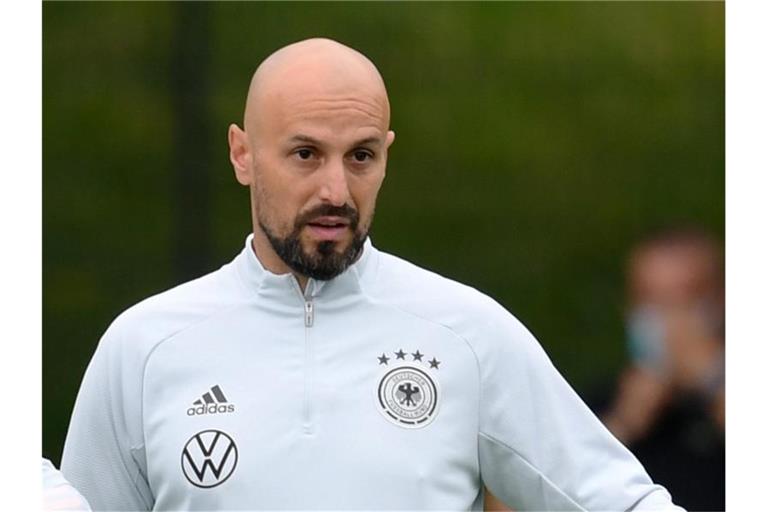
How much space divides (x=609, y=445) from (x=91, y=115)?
9.35ft

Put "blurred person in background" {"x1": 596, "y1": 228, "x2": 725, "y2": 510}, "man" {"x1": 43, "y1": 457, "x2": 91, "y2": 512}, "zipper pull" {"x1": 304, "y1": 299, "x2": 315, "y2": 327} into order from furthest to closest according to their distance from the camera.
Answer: "blurred person in background" {"x1": 596, "y1": 228, "x2": 725, "y2": 510}, "zipper pull" {"x1": 304, "y1": 299, "x2": 315, "y2": 327}, "man" {"x1": 43, "y1": 457, "x2": 91, "y2": 512}

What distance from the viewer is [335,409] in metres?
2.85

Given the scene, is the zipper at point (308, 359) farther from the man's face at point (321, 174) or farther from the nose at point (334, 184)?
the nose at point (334, 184)

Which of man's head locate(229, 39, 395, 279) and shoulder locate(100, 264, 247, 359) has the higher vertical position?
man's head locate(229, 39, 395, 279)

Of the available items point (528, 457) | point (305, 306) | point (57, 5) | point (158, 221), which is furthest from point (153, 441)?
point (57, 5)

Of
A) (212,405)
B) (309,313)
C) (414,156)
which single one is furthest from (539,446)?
(414,156)

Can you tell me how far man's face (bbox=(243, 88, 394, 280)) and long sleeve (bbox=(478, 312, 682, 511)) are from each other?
34 centimetres

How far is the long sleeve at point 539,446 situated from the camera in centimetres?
292

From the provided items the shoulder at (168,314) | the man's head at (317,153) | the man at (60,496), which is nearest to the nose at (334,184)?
the man's head at (317,153)

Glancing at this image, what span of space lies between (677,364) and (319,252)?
9.34 feet

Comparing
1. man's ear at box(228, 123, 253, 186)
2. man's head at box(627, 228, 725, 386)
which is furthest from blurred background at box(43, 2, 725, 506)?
man's ear at box(228, 123, 253, 186)

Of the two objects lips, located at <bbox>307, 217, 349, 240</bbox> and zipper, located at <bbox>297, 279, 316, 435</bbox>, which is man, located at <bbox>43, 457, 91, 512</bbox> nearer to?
zipper, located at <bbox>297, 279, 316, 435</bbox>

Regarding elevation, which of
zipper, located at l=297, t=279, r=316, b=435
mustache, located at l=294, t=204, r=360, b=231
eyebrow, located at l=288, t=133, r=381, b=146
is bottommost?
zipper, located at l=297, t=279, r=316, b=435

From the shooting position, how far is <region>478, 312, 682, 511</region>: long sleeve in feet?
9.57
